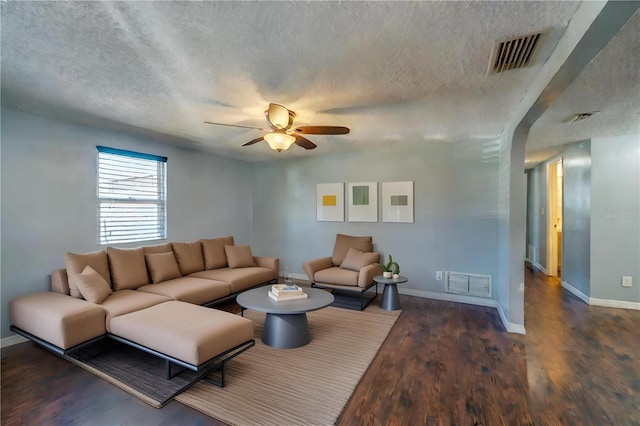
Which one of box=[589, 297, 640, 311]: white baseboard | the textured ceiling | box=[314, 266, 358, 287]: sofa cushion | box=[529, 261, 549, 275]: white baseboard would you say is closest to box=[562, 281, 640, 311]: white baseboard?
box=[589, 297, 640, 311]: white baseboard

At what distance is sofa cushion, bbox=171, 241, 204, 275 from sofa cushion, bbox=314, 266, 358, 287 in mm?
1767

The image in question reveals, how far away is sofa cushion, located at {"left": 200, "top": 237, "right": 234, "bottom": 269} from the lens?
4.47m

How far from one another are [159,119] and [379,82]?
2.55 metres

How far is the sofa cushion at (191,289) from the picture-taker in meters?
3.25

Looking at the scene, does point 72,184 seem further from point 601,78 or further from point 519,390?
point 601,78

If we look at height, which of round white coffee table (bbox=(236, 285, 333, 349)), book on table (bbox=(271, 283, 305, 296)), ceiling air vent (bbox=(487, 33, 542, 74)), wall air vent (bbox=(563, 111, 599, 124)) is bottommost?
round white coffee table (bbox=(236, 285, 333, 349))

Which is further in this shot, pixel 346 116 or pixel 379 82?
pixel 346 116

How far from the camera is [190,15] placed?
162 centimetres

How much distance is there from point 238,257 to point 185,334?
2.54 meters

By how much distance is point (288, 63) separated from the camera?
6.95ft

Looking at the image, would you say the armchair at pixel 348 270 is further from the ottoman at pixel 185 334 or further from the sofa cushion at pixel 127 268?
the sofa cushion at pixel 127 268

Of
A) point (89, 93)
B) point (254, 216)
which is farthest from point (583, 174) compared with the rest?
point (89, 93)

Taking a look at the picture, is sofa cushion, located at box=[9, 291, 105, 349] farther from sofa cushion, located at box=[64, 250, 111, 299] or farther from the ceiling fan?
the ceiling fan

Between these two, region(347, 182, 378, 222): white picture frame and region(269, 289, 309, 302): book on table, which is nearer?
region(269, 289, 309, 302): book on table
